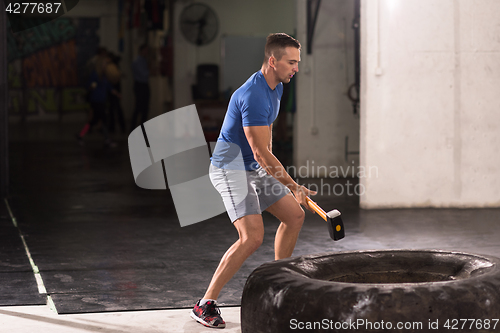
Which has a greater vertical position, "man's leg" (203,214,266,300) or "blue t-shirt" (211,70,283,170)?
"blue t-shirt" (211,70,283,170)

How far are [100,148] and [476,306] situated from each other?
1399 cm

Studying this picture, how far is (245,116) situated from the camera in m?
3.78

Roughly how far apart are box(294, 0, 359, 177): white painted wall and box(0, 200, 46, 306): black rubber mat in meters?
5.20

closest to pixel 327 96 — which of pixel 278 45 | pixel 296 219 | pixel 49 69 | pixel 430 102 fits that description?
pixel 430 102

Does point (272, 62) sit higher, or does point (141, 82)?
point (272, 62)

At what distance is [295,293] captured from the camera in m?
2.90

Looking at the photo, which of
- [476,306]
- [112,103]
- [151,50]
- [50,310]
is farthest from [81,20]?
[476,306]

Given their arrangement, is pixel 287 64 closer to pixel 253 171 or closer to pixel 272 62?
pixel 272 62

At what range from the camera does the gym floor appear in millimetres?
4133

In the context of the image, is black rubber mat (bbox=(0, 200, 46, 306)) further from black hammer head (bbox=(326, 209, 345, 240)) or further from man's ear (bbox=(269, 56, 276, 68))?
man's ear (bbox=(269, 56, 276, 68))

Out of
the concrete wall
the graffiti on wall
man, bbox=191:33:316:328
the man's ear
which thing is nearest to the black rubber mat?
man, bbox=191:33:316:328

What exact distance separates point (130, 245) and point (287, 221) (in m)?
2.57

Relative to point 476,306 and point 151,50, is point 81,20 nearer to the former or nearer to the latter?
point 151,50

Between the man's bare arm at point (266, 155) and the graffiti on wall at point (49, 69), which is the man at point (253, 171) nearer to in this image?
the man's bare arm at point (266, 155)
